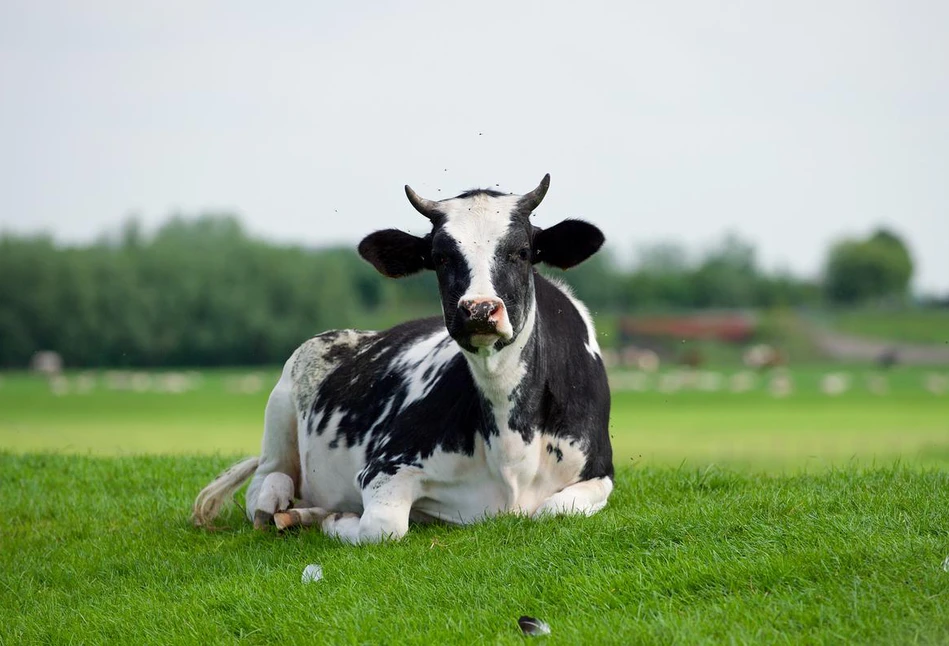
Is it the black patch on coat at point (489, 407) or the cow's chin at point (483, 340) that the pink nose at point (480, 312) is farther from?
the black patch on coat at point (489, 407)

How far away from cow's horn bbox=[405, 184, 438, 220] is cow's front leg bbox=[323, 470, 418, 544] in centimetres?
180

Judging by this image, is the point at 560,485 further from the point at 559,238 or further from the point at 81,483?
the point at 81,483

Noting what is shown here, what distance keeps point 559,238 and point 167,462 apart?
6825 millimetres

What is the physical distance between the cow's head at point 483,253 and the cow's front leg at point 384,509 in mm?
1267

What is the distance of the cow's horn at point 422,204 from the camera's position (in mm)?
7758

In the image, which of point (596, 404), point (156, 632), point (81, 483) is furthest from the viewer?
point (81, 483)

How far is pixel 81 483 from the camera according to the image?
11.9 meters

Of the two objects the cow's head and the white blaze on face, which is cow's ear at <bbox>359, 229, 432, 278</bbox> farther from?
the white blaze on face

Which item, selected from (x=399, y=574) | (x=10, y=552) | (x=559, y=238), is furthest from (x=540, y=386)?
(x=10, y=552)

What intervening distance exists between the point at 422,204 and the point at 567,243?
1.07 metres

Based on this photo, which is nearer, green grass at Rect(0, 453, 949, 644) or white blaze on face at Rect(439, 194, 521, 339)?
green grass at Rect(0, 453, 949, 644)

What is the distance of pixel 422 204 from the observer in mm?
7809

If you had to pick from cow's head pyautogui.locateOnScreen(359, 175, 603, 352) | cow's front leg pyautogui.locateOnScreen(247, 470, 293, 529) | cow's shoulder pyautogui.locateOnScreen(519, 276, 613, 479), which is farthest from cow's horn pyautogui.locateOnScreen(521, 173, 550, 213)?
cow's front leg pyautogui.locateOnScreen(247, 470, 293, 529)

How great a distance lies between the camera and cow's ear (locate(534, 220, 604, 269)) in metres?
7.94
